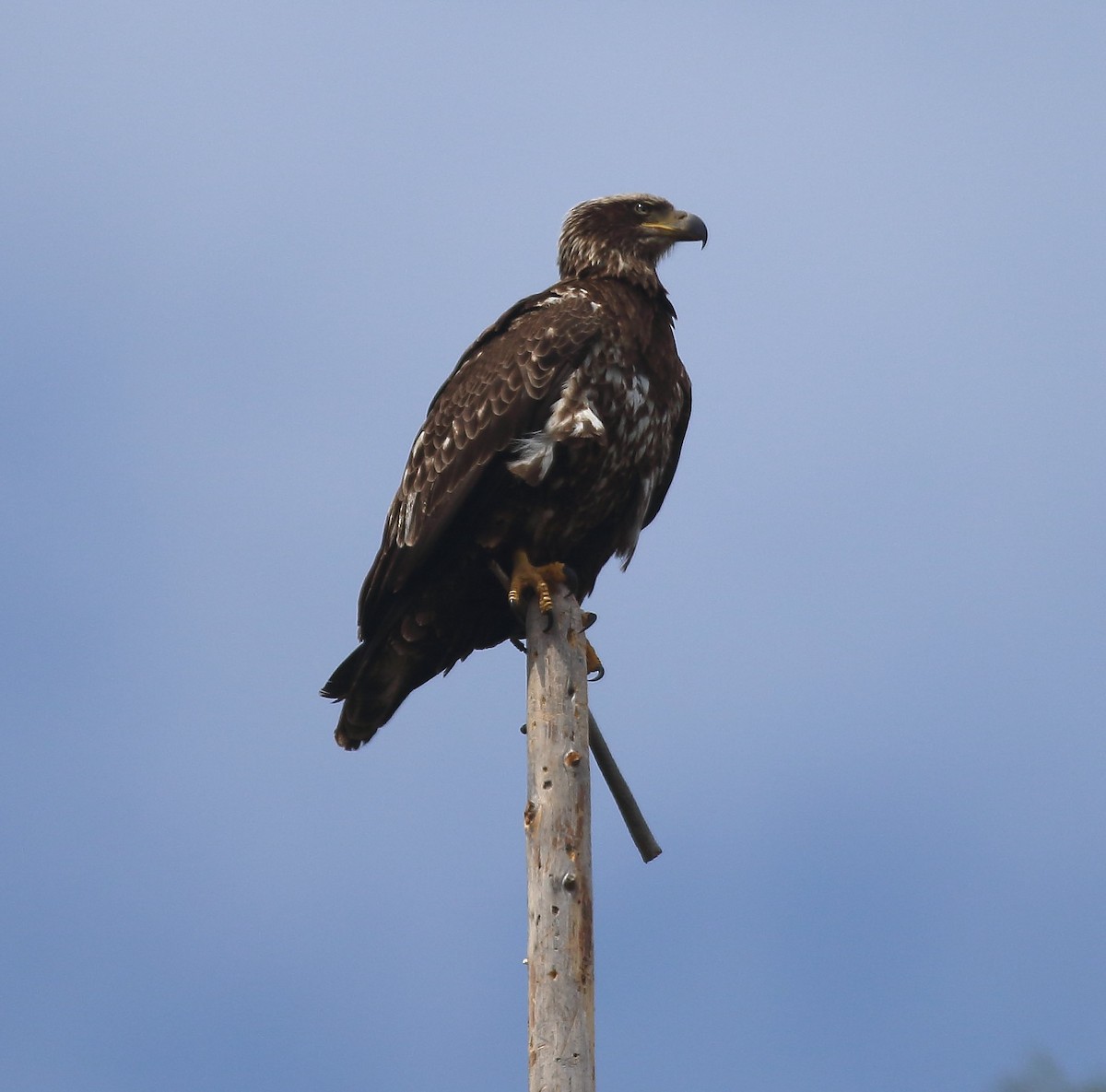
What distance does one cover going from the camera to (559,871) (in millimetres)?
5746

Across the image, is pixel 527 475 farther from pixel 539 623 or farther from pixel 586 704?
pixel 586 704

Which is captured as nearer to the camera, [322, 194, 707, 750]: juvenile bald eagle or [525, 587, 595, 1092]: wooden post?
[525, 587, 595, 1092]: wooden post

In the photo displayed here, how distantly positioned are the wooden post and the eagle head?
8.03ft

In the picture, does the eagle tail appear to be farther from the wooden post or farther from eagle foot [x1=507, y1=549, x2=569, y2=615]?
the wooden post

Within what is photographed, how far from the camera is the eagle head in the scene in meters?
8.22

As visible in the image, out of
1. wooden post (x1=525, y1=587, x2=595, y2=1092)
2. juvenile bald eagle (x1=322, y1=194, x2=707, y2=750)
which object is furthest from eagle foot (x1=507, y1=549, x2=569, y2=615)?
wooden post (x1=525, y1=587, x2=595, y2=1092)

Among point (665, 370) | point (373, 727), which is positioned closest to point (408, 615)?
point (373, 727)

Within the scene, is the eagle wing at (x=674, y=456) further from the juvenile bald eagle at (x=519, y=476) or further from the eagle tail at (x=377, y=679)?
the eagle tail at (x=377, y=679)

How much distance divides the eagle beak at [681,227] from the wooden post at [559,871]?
2790mm

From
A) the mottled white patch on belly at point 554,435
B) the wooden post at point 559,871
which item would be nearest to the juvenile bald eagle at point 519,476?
the mottled white patch on belly at point 554,435

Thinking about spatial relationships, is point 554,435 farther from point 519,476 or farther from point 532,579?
point 532,579

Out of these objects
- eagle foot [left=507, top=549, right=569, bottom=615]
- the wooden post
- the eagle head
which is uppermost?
the eagle head

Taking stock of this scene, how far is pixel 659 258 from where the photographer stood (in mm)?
8391

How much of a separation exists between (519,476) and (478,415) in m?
0.38
